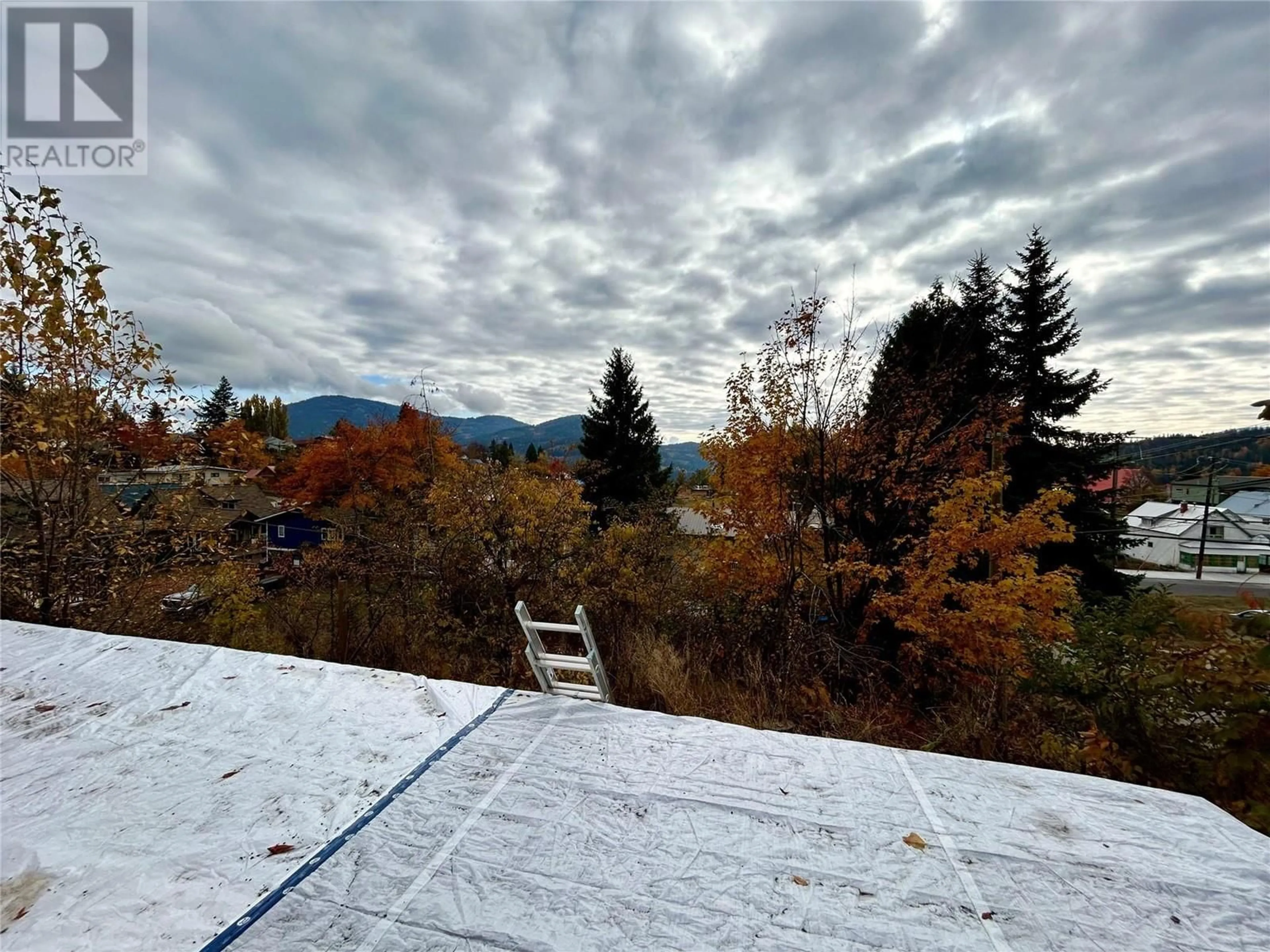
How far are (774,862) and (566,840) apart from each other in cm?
63

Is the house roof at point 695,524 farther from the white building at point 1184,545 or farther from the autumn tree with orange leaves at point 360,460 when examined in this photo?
the autumn tree with orange leaves at point 360,460

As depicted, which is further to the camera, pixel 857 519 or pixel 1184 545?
pixel 1184 545

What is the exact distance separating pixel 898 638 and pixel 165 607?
782cm

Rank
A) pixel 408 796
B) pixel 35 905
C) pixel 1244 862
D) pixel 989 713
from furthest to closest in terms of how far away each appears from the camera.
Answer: pixel 989 713 → pixel 408 796 → pixel 1244 862 → pixel 35 905

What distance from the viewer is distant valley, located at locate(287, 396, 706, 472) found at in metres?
15.8

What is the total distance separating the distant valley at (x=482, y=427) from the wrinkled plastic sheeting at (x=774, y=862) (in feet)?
13.4

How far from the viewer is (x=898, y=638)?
17.3ft

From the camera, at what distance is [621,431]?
1677cm

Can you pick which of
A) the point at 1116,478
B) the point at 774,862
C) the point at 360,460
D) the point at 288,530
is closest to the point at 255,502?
the point at 288,530

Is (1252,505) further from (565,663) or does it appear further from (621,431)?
(621,431)

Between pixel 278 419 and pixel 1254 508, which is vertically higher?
pixel 278 419

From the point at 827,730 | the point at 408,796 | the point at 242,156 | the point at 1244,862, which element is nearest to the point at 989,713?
the point at 827,730

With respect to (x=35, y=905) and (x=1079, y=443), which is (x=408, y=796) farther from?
(x=1079, y=443)

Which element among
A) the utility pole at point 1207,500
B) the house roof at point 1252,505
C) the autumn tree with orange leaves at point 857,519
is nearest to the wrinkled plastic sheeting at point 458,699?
the autumn tree with orange leaves at point 857,519
